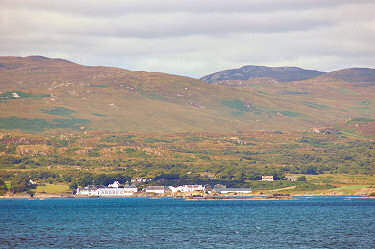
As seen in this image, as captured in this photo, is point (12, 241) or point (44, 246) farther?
point (12, 241)

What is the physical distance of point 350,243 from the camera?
7319 cm

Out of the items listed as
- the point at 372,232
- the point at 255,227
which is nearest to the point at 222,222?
the point at 255,227

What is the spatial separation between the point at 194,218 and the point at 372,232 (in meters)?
39.3

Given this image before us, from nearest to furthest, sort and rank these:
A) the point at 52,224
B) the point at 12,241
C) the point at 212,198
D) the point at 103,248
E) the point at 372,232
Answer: the point at 103,248, the point at 12,241, the point at 372,232, the point at 52,224, the point at 212,198

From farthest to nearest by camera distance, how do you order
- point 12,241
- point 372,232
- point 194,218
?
point 194,218 < point 372,232 < point 12,241

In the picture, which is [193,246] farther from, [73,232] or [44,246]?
[73,232]

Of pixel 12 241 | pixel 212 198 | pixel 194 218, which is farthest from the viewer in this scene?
pixel 212 198

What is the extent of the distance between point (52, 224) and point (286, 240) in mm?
43181

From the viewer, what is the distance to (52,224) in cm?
10162

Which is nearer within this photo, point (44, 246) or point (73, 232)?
point (44, 246)

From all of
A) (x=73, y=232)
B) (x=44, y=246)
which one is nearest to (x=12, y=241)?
(x=44, y=246)

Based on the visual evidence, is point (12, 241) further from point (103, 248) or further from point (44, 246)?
point (103, 248)

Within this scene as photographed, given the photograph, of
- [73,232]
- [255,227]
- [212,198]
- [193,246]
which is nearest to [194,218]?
[255,227]

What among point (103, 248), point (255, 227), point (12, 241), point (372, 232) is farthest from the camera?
point (255, 227)
